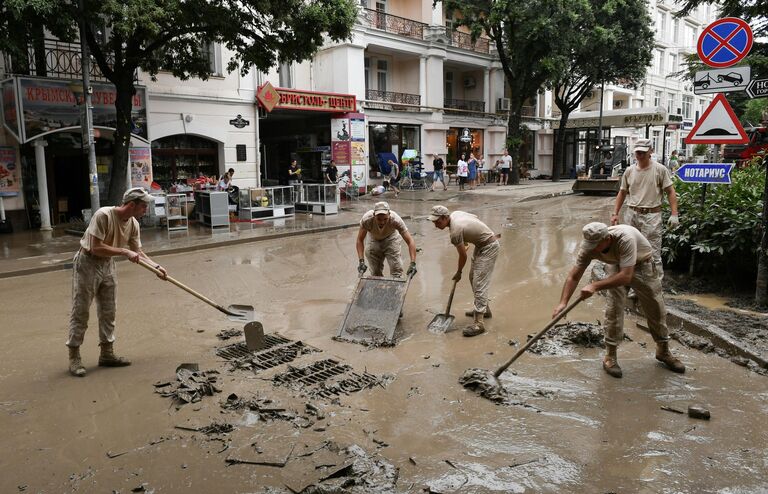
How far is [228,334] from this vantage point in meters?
6.38

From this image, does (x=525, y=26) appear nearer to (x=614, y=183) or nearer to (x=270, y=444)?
(x=614, y=183)

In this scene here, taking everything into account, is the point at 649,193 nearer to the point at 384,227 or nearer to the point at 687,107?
the point at 384,227

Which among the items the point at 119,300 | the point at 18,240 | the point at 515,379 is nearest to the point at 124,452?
the point at 515,379

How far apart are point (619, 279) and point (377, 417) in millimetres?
2271

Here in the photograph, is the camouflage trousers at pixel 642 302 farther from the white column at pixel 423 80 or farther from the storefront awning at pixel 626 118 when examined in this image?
the white column at pixel 423 80

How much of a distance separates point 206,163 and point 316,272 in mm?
11213

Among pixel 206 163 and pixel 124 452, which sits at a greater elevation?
pixel 206 163

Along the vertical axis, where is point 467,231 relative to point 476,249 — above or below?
above

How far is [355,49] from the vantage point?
23656mm

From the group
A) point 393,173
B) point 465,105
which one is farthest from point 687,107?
point 393,173

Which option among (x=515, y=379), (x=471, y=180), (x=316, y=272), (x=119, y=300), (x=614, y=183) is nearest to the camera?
(x=515, y=379)

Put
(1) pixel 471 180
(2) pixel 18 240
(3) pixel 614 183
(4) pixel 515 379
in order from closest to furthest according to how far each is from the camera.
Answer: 1. (4) pixel 515 379
2. (2) pixel 18 240
3. (3) pixel 614 183
4. (1) pixel 471 180

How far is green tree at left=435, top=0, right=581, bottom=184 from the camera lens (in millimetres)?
22656

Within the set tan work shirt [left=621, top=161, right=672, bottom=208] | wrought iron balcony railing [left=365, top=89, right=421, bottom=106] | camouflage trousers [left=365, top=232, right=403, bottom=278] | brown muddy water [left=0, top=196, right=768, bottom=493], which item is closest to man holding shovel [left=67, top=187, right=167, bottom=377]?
→ brown muddy water [left=0, top=196, right=768, bottom=493]
